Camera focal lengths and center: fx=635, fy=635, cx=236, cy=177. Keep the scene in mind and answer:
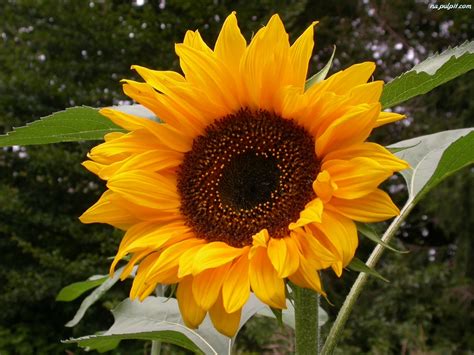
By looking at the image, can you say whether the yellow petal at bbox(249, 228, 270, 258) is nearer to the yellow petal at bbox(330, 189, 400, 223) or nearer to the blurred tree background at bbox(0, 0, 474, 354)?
the yellow petal at bbox(330, 189, 400, 223)

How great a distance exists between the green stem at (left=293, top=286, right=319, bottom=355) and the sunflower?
6 cm

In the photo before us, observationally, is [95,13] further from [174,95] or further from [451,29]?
[174,95]

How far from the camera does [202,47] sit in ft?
2.01

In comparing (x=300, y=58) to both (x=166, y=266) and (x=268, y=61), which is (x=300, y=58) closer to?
(x=268, y=61)

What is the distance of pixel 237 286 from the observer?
1.72 feet

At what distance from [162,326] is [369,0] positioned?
17.9 ft

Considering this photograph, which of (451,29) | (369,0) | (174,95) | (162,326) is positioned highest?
(174,95)

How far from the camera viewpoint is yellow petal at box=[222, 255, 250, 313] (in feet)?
1.67

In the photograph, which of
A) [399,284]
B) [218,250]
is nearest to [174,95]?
[218,250]

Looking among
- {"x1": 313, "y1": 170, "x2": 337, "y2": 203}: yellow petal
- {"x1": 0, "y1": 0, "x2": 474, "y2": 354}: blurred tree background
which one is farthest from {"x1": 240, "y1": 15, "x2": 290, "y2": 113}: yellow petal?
{"x1": 0, "y1": 0, "x2": 474, "y2": 354}: blurred tree background

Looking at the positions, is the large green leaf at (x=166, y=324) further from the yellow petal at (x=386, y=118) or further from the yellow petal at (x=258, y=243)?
the yellow petal at (x=386, y=118)

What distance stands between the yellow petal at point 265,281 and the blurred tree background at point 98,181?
152 inches

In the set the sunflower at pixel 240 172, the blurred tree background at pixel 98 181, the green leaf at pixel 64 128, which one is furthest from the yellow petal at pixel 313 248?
the blurred tree background at pixel 98 181

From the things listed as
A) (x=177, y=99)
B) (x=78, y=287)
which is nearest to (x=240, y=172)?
(x=177, y=99)
